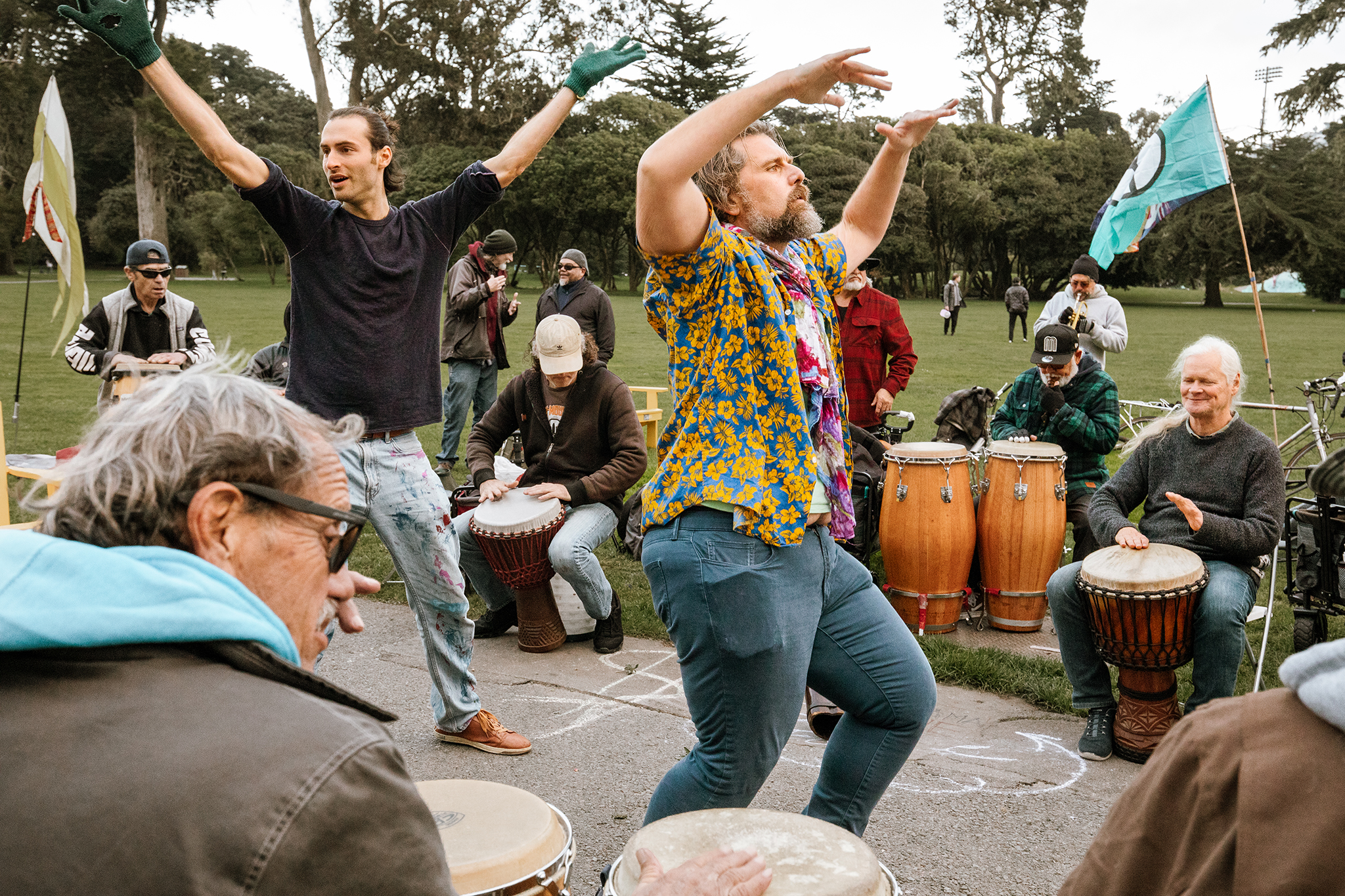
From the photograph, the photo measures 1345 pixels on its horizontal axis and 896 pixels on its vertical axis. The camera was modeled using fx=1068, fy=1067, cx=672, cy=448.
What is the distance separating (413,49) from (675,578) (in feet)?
117

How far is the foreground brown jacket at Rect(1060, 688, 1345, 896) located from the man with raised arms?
2672 millimetres

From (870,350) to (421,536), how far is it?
425 cm

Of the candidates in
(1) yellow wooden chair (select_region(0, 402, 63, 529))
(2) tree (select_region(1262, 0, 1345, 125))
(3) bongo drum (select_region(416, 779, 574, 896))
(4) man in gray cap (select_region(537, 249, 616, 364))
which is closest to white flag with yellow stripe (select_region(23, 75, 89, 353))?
(1) yellow wooden chair (select_region(0, 402, 63, 529))

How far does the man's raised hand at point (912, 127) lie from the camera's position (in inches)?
104

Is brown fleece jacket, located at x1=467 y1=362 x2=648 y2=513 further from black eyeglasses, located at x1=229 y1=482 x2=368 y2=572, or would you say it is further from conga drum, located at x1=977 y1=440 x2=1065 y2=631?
black eyeglasses, located at x1=229 y1=482 x2=368 y2=572

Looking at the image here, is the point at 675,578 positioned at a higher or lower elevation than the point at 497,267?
lower

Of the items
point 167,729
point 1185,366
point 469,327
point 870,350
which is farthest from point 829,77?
point 469,327

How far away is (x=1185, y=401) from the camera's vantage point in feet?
14.2

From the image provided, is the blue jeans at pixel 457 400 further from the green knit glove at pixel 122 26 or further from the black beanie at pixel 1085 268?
the green knit glove at pixel 122 26

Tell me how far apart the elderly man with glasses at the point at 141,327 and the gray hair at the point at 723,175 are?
4819mm

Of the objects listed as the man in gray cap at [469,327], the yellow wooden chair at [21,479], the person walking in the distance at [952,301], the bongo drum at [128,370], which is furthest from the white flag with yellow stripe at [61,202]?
the person walking in the distance at [952,301]

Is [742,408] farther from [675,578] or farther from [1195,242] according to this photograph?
[1195,242]

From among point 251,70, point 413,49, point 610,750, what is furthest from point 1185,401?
point 251,70

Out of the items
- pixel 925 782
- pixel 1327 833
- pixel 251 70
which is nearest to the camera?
pixel 1327 833
